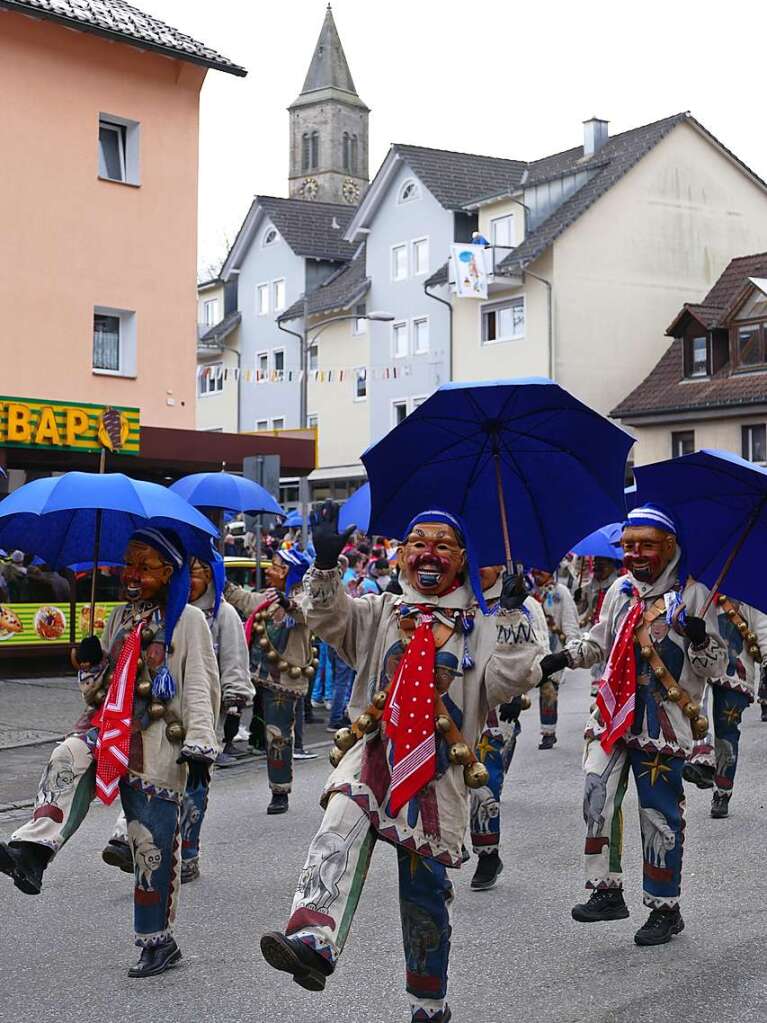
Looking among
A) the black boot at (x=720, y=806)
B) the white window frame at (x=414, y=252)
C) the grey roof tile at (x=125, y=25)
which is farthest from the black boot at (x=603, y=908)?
the white window frame at (x=414, y=252)

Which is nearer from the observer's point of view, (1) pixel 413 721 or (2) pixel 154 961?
(1) pixel 413 721

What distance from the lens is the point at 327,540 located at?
16.5 ft

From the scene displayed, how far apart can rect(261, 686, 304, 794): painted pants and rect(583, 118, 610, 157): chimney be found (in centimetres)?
3717

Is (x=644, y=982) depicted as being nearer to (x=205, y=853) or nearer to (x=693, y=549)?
(x=693, y=549)

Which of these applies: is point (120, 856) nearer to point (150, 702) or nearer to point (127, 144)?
point (150, 702)

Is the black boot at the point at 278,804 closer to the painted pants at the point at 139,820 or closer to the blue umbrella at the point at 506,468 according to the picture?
the painted pants at the point at 139,820

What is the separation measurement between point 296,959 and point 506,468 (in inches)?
90.2

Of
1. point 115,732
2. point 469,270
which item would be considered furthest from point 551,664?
point 469,270

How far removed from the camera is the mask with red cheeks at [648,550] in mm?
6661

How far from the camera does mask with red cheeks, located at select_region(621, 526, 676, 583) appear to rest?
6661 mm

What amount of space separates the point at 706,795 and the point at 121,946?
17.2ft

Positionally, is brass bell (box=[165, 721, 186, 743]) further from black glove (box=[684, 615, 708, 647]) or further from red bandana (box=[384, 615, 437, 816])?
black glove (box=[684, 615, 708, 647])

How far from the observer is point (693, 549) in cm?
664

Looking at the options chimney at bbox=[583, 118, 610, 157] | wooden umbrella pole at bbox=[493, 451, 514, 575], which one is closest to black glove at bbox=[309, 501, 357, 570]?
wooden umbrella pole at bbox=[493, 451, 514, 575]
